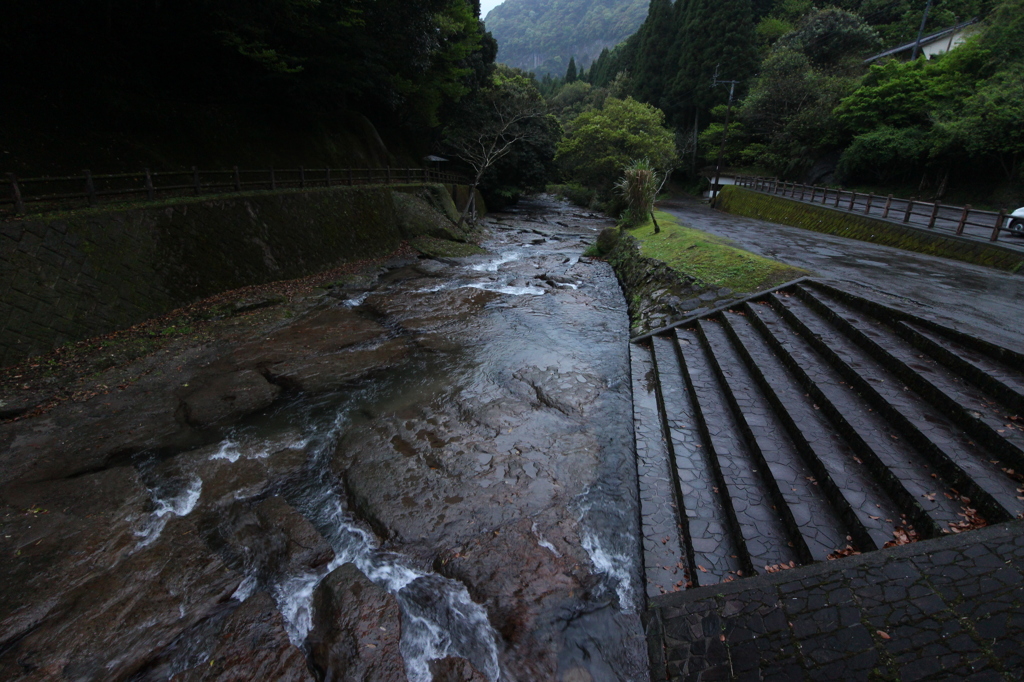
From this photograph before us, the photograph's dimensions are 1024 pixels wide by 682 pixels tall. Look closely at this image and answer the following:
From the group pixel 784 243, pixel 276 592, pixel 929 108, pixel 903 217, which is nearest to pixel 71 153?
pixel 276 592

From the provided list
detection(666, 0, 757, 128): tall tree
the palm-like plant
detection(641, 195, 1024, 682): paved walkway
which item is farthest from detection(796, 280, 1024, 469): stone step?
detection(666, 0, 757, 128): tall tree

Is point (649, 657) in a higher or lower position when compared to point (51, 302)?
lower

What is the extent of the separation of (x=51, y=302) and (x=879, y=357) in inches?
528

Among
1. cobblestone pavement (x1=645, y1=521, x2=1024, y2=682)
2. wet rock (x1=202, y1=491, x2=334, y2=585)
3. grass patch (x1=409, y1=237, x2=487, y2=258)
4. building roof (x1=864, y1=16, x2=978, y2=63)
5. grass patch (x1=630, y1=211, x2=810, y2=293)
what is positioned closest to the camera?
cobblestone pavement (x1=645, y1=521, x2=1024, y2=682)

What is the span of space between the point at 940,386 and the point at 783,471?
2.10 m

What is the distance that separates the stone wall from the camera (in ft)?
25.1

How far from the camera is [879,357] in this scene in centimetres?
630

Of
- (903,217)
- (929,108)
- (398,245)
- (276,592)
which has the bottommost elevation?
(276,592)

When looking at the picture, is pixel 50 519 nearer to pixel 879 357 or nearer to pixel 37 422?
pixel 37 422

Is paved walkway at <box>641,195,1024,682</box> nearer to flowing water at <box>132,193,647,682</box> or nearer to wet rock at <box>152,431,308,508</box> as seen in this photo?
flowing water at <box>132,193,647,682</box>

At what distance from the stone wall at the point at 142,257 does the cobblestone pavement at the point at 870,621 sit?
1056 centimetres

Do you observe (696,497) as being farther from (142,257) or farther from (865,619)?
(142,257)

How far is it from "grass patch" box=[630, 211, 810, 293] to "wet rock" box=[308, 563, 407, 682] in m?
9.51

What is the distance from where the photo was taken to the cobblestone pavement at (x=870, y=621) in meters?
3.04
